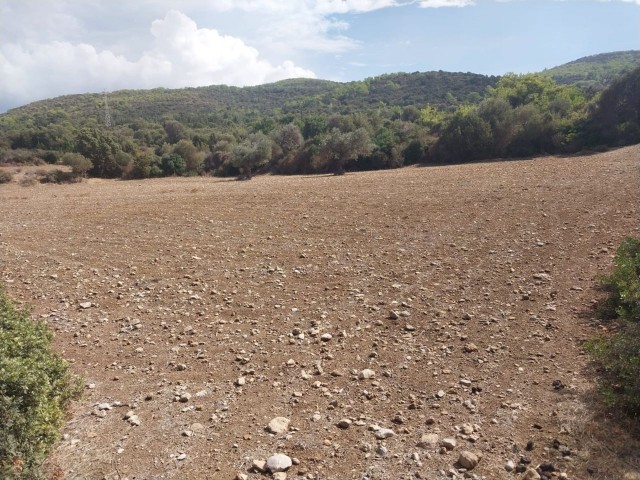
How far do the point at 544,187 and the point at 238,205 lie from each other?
8.38 metres

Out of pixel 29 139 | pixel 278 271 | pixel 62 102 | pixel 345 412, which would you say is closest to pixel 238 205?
pixel 278 271

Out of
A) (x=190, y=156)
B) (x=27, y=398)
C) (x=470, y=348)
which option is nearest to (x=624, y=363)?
(x=470, y=348)

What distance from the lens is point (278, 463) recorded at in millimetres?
3520

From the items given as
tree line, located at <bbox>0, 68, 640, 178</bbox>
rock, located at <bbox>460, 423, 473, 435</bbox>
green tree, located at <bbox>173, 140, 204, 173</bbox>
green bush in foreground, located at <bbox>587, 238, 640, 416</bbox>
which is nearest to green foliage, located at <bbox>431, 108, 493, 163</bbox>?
tree line, located at <bbox>0, 68, 640, 178</bbox>

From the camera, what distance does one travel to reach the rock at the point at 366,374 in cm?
471

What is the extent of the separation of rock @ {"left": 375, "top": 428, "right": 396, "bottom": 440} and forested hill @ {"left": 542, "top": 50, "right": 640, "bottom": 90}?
65974mm

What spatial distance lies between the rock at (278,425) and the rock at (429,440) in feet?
3.96

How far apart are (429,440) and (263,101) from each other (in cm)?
10362

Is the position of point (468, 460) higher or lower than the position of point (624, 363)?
lower

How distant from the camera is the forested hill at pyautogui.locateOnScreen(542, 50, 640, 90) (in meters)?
68.1

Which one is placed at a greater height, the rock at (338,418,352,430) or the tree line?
the tree line

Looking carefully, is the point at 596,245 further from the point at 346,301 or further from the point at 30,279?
the point at 30,279

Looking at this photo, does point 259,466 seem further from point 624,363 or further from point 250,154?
point 250,154

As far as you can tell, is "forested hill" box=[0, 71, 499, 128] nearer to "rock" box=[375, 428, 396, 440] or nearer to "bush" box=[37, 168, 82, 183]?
"bush" box=[37, 168, 82, 183]
